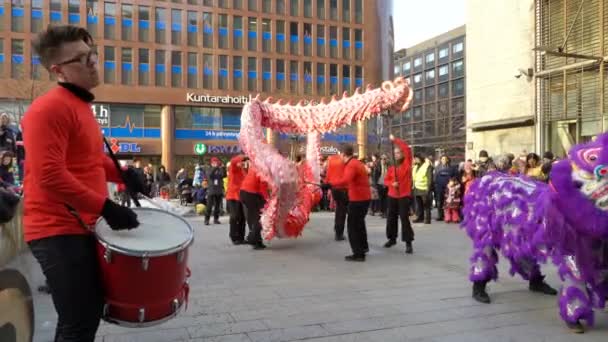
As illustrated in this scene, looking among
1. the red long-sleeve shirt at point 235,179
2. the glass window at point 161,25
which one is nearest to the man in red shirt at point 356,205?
the red long-sleeve shirt at point 235,179

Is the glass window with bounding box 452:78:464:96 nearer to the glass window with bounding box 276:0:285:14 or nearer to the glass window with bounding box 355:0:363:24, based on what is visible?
the glass window with bounding box 355:0:363:24

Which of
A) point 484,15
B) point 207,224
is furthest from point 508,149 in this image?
point 207,224

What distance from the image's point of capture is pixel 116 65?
1476 inches

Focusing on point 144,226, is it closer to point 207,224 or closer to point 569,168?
point 569,168

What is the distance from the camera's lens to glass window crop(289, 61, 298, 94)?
41.8 m

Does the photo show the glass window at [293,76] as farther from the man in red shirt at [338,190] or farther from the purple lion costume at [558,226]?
the purple lion costume at [558,226]

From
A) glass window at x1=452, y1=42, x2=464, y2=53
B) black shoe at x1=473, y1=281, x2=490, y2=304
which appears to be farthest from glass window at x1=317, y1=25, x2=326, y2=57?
glass window at x1=452, y1=42, x2=464, y2=53

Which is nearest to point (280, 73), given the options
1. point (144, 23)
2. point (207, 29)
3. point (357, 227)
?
point (207, 29)

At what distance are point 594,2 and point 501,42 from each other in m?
3.77

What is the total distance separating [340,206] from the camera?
9102 millimetres

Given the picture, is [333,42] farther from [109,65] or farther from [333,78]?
[109,65]

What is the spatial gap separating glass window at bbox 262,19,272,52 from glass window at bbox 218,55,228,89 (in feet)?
11.1

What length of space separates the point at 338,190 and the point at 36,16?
1387 inches

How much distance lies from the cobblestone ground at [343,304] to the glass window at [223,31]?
34402mm
